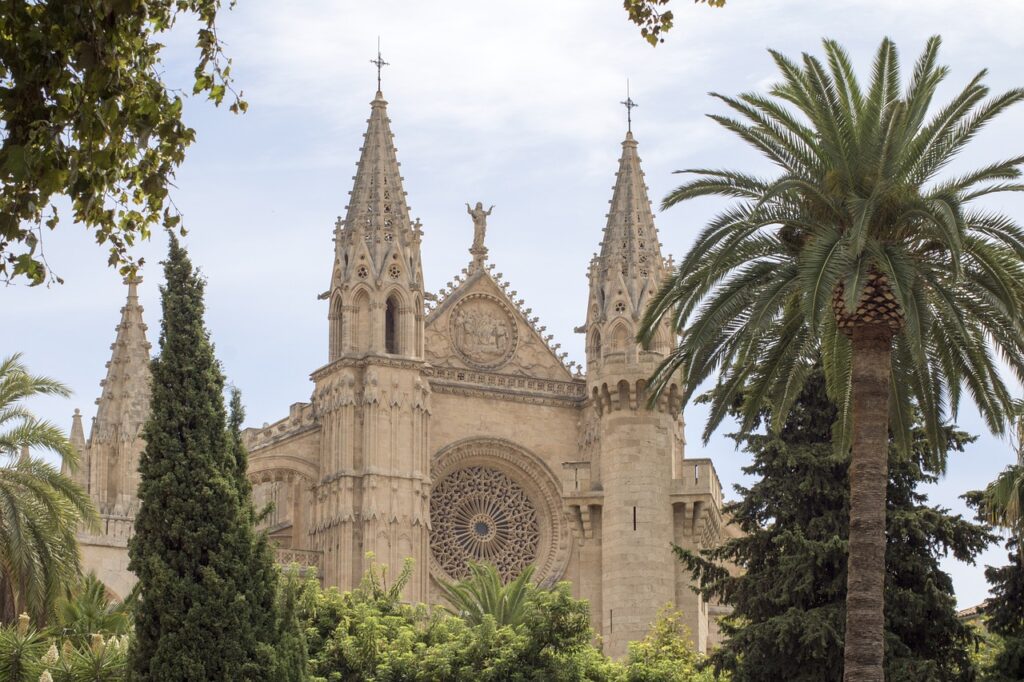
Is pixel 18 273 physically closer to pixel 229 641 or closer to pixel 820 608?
pixel 229 641

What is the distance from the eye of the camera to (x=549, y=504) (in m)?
55.1

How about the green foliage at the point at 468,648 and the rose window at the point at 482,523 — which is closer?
the green foliage at the point at 468,648

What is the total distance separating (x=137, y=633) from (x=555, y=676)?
351 inches

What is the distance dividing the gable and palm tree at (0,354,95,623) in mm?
25999

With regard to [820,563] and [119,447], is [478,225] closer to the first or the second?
[119,447]

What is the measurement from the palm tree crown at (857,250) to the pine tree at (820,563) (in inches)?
240

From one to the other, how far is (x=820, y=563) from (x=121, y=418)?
73.4 ft

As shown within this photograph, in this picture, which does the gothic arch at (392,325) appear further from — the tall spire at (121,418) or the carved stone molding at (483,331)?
the tall spire at (121,418)

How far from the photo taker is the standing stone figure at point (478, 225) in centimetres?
5716

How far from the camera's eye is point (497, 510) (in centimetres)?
5494

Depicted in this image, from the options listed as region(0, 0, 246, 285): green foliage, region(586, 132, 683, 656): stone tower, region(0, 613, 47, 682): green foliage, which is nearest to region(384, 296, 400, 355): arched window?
region(586, 132, 683, 656): stone tower

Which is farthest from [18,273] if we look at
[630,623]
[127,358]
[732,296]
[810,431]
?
[127,358]

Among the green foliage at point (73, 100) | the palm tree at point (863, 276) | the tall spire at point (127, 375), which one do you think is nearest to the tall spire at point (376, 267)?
the tall spire at point (127, 375)

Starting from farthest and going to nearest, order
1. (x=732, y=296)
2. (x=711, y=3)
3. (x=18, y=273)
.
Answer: (x=732, y=296), (x=711, y=3), (x=18, y=273)
